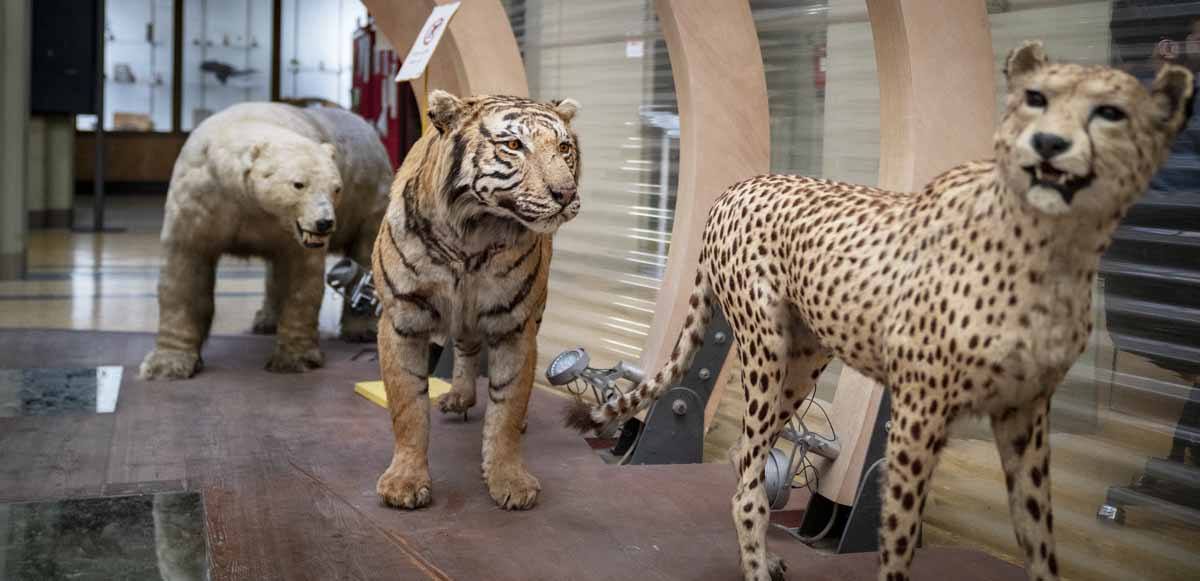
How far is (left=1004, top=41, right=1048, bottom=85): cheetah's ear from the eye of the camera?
6.99 ft

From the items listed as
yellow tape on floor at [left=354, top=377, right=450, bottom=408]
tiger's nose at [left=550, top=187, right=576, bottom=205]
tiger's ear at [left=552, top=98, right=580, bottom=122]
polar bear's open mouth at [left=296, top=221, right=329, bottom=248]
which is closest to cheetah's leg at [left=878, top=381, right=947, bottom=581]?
tiger's nose at [left=550, top=187, right=576, bottom=205]

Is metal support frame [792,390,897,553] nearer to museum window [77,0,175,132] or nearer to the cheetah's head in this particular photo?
the cheetah's head

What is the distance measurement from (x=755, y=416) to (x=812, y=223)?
0.50 metres

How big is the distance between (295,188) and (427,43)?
1.03m

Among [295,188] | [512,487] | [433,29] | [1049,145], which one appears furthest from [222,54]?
[1049,145]

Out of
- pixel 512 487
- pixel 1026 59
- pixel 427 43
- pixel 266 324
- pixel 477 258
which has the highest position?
pixel 427 43

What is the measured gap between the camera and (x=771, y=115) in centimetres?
479

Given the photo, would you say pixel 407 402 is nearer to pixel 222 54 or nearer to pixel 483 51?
pixel 483 51

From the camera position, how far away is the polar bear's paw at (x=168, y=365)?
5.69 meters

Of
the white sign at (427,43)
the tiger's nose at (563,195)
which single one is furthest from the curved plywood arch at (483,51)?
the tiger's nose at (563,195)

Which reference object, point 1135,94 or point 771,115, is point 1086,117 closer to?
point 1135,94

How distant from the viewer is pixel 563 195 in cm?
338

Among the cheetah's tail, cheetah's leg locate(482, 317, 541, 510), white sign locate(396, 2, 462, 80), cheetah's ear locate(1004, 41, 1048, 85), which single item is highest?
white sign locate(396, 2, 462, 80)

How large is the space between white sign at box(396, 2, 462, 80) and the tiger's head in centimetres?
111
